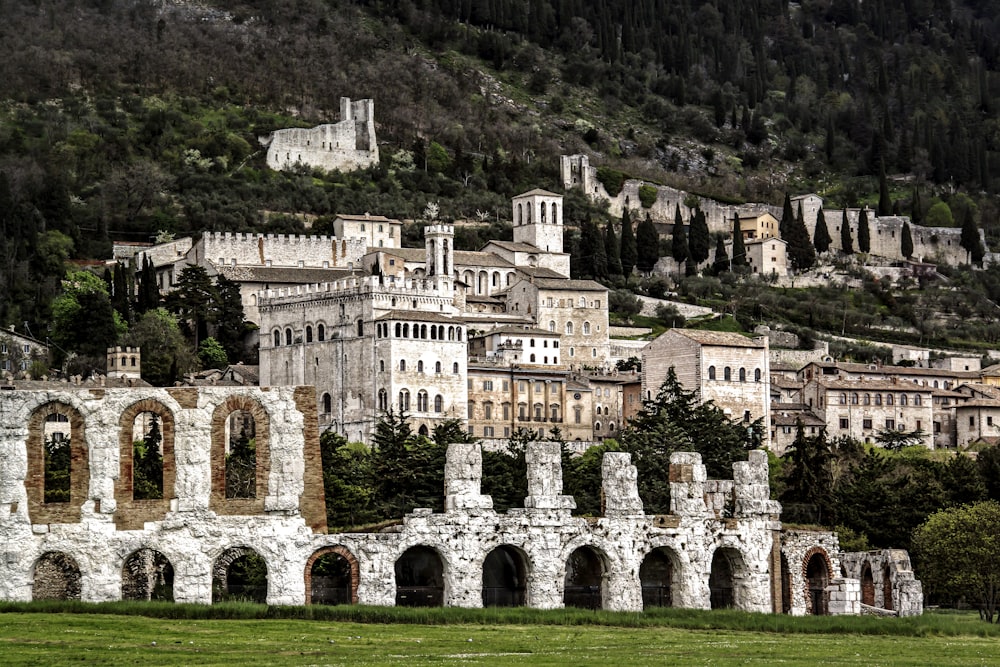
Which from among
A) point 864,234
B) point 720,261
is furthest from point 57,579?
point 864,234

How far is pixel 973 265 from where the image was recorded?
16562 cm

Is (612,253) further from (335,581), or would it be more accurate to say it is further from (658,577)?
(335,581)

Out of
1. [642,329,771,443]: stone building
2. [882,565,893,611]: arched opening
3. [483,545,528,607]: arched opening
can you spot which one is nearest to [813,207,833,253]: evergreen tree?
[642,329,771,443]: stone building

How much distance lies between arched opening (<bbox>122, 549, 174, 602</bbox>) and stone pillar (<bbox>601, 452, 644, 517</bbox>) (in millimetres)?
10858

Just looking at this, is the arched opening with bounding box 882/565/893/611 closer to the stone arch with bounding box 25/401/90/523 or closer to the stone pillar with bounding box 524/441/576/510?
the stone pillar with bounding box 524/441/576/510

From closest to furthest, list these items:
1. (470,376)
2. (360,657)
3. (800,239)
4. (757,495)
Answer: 1. (360,657)
2. (757,495)
3. (470,376)
4. (800,239)

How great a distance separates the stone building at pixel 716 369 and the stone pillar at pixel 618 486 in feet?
187

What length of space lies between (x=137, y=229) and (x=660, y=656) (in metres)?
100

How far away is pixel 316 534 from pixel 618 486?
26.9 ft

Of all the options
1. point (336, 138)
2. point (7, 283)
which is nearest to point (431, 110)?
point (336, 138)

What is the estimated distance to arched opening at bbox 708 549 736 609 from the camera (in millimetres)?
53969

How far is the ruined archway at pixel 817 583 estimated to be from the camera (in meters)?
55.2

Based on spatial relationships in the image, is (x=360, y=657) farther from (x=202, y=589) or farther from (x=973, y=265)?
(x=973, y=265)

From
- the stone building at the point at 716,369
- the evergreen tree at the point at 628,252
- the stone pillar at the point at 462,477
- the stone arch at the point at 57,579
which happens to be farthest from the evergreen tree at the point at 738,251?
the stone arch at the point at 57,579
